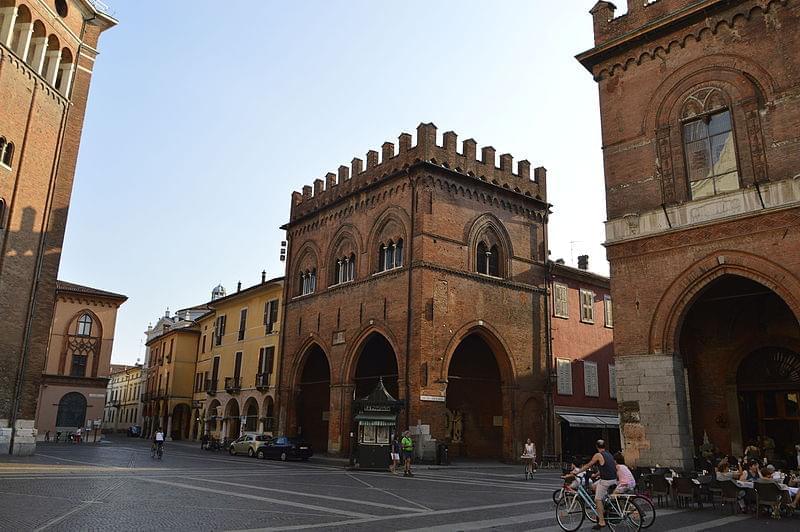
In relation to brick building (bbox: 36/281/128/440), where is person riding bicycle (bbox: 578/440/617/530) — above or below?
below

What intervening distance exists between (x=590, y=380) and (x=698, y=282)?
58.9 ft

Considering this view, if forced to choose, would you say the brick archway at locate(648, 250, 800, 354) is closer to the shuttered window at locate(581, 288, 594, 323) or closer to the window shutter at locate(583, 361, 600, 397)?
the window shutter at locate(583, 361, 600, 397)

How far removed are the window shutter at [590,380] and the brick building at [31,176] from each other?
2440 cm

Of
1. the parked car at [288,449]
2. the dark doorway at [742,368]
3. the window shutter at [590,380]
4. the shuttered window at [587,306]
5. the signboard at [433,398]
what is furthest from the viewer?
the shuttered window at [587,306]

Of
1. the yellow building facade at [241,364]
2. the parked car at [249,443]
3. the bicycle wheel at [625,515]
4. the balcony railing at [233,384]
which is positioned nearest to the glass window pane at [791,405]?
the bicycle wheel at [625,515]

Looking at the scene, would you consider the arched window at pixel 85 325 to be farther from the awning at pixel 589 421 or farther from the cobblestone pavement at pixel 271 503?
the awning at pixel 589 421

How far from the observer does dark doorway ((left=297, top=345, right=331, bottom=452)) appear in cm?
3269

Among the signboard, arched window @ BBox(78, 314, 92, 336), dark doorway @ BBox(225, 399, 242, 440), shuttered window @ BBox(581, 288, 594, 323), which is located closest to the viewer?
the signboard

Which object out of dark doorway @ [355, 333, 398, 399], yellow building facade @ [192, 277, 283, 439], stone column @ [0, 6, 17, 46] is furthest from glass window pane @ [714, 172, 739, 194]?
yellow building facade @ [192, 277, 283, 439]

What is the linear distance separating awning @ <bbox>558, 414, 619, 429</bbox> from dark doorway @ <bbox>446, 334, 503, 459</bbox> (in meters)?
3.27

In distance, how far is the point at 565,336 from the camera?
1220 inches

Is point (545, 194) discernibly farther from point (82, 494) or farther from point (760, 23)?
point (82, 494)

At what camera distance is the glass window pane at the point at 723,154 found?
15.2 m

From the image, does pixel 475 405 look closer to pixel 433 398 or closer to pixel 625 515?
pixel 433 398
